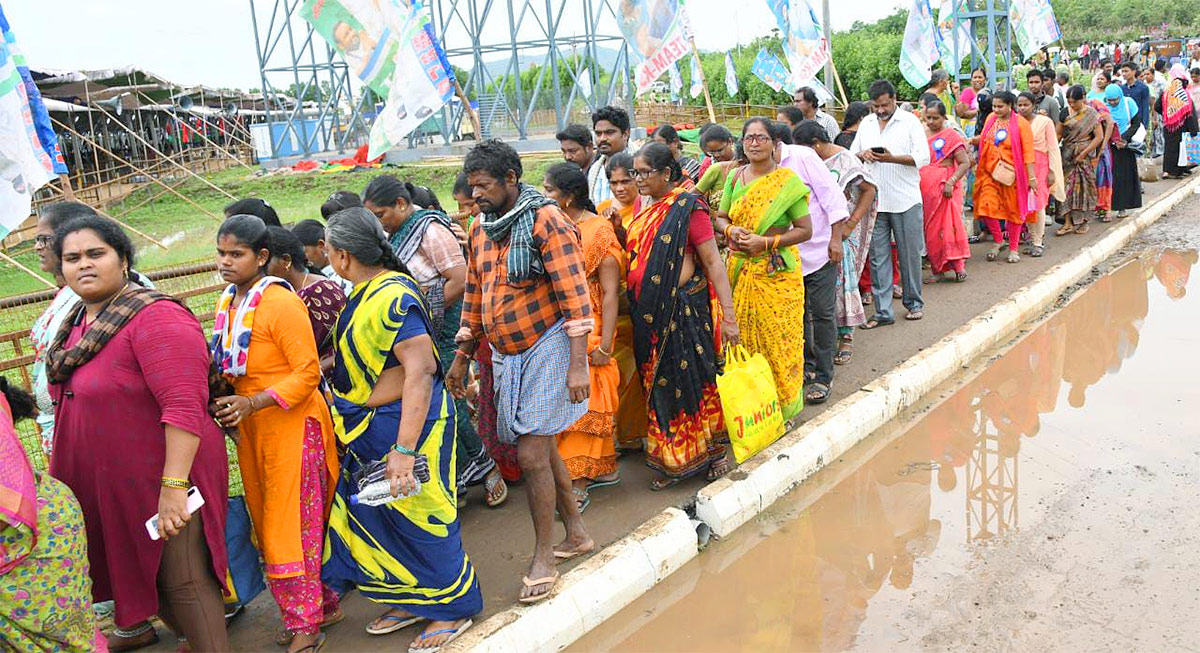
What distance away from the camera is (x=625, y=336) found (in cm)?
467

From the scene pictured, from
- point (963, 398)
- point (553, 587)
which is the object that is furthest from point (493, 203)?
point (963, 398)

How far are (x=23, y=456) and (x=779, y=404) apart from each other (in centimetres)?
354

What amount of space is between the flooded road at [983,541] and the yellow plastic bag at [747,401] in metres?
0.34

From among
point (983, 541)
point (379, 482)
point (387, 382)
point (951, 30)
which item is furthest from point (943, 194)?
point (951, 30)

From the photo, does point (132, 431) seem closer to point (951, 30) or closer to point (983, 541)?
point (983, 541)

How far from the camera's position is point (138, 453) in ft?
9.56

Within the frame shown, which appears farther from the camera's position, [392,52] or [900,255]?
[392,52]

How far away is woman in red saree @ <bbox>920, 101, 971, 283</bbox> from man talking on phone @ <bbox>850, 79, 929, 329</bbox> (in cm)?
65

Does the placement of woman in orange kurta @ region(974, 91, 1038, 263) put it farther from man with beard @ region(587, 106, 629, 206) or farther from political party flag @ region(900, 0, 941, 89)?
man with beard @ region(587, 106, 629, 206)

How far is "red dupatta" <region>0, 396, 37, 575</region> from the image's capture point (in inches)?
98.0

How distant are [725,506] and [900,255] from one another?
377 centimetres

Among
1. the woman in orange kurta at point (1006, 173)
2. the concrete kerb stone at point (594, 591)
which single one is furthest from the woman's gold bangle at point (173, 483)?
the woman in orange kurta at point (1006, 173)

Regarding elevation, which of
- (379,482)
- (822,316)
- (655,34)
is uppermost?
(655,34)

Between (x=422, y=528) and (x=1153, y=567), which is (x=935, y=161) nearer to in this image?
(x=1153, y=567)
